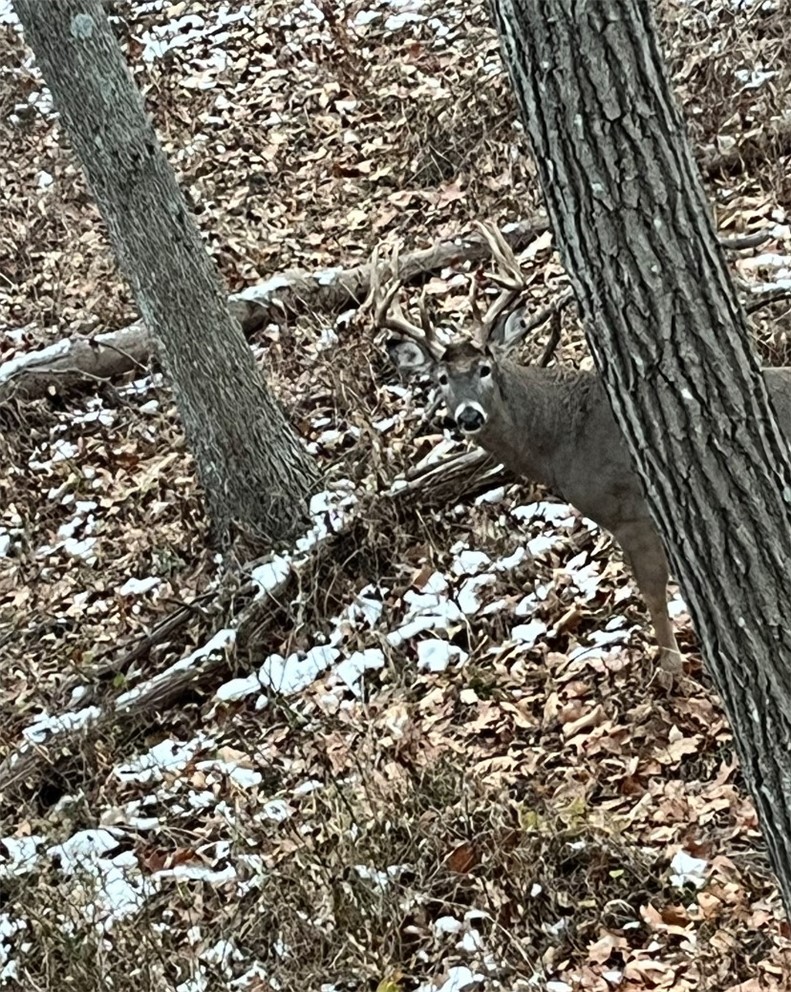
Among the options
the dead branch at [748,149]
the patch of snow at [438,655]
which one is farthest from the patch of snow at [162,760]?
the dead branch at [748,149]

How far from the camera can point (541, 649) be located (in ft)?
22.8

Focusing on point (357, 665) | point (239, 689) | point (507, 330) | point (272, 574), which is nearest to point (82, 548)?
point (272, 574)

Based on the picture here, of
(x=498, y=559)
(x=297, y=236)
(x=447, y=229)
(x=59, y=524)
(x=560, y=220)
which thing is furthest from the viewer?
(x=297, y=236)

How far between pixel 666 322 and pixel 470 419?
3451 millimetres

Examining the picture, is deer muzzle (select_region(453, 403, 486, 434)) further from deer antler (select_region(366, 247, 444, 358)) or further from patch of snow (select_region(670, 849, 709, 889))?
patch of snow (select_region(670, 849, 709, 889))

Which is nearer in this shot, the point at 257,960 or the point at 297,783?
the point at 257,960

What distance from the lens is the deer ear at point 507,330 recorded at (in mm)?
6805

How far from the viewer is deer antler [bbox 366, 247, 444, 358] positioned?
22.2ft

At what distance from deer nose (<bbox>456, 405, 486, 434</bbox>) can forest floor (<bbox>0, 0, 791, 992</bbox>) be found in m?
1.15

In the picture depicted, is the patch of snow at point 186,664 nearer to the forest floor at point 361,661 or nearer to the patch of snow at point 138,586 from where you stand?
the forest floor at point 361,661

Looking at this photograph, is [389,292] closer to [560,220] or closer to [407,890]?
[407,890]

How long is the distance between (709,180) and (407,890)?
627 centimetres

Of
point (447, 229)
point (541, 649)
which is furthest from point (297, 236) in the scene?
point (541, 649)

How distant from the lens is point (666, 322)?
10.4 feet
